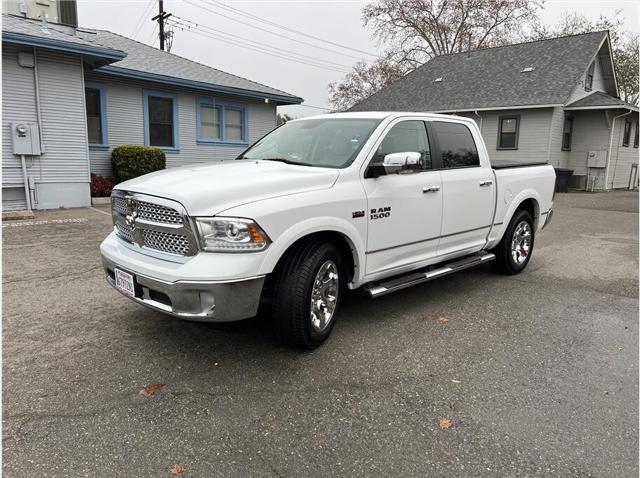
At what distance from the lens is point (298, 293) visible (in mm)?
3410

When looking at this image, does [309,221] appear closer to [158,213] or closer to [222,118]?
[158,213]

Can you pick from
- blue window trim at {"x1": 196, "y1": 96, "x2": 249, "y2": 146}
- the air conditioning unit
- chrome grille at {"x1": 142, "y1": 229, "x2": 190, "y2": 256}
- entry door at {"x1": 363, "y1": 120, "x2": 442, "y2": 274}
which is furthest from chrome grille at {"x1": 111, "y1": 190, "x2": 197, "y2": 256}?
the air conditioning unit

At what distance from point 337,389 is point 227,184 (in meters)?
1.63

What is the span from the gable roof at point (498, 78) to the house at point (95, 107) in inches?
367

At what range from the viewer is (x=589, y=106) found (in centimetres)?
1938

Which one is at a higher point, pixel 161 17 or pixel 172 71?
pixel 161 17

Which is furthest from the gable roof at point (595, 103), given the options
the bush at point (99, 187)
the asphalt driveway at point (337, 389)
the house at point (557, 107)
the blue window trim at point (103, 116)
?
the bush at point (99, 187)

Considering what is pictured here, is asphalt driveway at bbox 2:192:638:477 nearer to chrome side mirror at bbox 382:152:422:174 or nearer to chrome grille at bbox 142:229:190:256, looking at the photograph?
chrome grille at bbox 142:229:190:256

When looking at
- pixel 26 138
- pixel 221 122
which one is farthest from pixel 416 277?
pixel 221 122

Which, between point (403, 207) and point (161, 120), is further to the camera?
point (161, 120)

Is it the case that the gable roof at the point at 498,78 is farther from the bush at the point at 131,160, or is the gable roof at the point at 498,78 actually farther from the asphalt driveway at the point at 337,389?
the asphalt driveway at the point at 337,389

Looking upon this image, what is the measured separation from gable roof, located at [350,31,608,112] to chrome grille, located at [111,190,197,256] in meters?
19.5

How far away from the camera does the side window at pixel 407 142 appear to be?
4.30 meters

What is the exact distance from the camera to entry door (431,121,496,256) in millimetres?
4887
